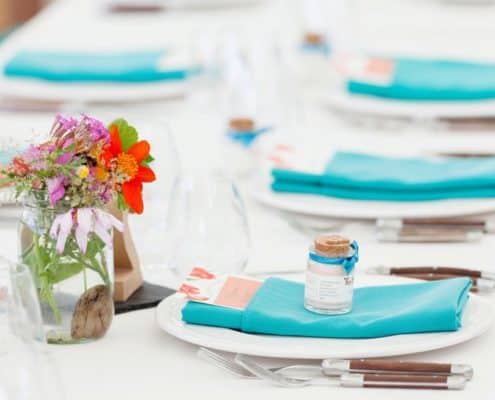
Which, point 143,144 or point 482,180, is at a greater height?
point 143,144

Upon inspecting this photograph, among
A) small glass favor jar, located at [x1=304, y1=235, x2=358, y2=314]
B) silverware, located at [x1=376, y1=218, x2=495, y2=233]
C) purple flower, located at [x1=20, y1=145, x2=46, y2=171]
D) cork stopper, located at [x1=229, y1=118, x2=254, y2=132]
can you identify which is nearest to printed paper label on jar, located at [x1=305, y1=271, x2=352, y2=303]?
small glass favor jar, located at [x1=304, y1=235, x2=358, y2=314]

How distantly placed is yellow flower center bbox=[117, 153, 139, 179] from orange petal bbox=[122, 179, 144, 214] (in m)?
0.01

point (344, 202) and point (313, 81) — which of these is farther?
point (313, 81)

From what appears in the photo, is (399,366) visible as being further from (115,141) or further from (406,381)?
(115,141)

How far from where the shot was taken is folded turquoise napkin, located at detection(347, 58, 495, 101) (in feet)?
7.72

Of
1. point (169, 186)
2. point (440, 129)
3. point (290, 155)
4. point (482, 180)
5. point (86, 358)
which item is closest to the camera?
point (86, 358)

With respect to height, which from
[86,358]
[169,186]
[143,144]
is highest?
[143,144]

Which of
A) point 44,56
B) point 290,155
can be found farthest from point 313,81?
point 290,155

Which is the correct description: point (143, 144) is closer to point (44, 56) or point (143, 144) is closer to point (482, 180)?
point (482, 180)

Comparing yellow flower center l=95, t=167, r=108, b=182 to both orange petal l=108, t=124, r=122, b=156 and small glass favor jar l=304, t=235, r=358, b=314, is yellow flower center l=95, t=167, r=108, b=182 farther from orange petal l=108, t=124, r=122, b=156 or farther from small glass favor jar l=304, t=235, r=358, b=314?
small glass favor jar l=304, t=235, r=358, b=314

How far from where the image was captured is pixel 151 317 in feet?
4.30

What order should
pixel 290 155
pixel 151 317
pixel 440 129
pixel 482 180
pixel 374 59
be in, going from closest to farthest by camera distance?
pixel 151 317 → pixel 482 180 → pixel 290 155 → pixel 440 129 → pixel 374 59

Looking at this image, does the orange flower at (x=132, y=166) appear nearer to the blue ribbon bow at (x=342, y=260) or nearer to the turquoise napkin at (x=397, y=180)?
the blue ribbon bow at (x=342, y=260)

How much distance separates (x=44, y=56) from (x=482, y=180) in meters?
1.26
